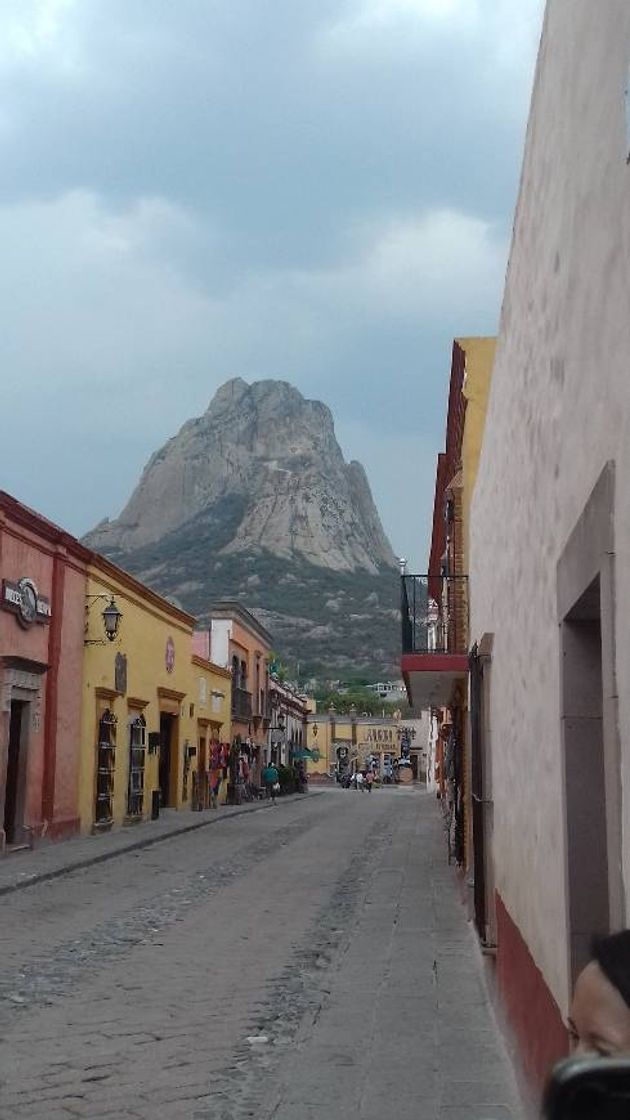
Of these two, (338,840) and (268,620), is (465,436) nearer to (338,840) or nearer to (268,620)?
(338,840)

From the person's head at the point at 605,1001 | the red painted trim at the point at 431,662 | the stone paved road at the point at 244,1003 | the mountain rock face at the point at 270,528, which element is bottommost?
the stone paved road at the point at 244,1003

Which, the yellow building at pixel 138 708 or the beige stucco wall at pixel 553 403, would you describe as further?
the yellow building at pixel 138 708

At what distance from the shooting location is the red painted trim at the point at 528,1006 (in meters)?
3.71

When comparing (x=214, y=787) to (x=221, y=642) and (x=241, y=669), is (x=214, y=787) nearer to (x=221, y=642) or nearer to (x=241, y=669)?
(x=221, y=642)

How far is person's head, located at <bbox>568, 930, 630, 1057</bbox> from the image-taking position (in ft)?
4.44

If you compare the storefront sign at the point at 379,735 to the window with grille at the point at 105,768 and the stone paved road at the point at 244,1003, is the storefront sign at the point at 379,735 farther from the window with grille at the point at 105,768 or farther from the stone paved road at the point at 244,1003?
the stone paved road at the point at 244,1003

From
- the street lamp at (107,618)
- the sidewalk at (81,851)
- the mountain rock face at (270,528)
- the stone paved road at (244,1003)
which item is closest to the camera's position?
the stone paved road at (244,1003)

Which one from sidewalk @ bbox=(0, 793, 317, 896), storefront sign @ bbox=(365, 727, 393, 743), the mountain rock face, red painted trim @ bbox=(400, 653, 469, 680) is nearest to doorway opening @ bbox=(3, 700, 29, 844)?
sidewalk @ bbox=(0, 793, 317, 896)

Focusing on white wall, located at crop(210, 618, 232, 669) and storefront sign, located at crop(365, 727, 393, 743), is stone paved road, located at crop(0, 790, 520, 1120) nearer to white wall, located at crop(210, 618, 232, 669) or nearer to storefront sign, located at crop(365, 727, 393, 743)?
white wall, located at crop(210, 618, 232, 669)

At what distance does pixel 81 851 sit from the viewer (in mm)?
16938

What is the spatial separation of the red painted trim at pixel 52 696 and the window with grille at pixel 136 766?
516 cm

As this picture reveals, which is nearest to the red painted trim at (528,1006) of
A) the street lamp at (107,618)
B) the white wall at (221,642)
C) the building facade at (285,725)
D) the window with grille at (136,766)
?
the street lamp at (107,618)

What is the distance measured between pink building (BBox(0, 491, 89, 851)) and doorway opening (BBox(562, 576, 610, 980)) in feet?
44.1

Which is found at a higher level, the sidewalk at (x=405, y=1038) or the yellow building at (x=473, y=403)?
the yellow building at (x=473, y=403)
